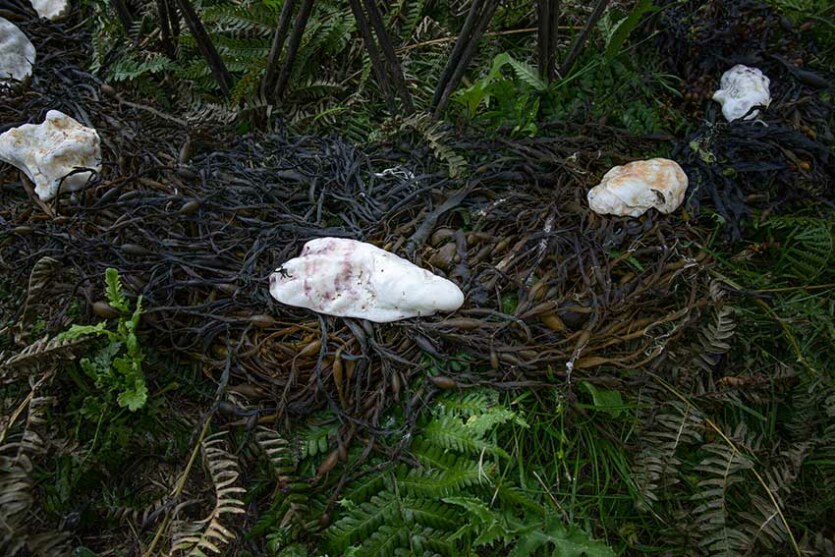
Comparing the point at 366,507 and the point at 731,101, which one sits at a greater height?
the point at 731,101

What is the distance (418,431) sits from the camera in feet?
6.44

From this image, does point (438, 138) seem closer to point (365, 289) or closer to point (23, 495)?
point (365, 289)

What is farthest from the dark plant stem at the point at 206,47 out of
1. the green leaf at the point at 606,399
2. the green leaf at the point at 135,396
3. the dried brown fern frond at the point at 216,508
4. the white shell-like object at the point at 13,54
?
the green leaf at the point at 606,399

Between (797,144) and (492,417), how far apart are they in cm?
169

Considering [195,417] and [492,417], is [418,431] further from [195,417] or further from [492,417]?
[195,417]

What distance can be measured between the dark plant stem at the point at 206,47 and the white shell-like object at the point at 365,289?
109 centimetres

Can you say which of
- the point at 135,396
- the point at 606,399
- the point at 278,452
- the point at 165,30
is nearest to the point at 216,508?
the point at 278,452

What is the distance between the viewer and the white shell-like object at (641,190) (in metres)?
2.21

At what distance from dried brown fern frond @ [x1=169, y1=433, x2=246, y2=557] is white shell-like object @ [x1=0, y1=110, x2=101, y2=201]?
1110mm

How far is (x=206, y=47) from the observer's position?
8.31 feet

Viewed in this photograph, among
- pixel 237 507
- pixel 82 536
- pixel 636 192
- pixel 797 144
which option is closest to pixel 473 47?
pixel 636 192

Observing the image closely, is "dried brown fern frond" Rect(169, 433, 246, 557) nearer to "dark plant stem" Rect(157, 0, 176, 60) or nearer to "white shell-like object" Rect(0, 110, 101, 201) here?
"white shell-like object" Rect(0, 110, 101, 201)

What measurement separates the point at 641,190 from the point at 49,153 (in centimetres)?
213

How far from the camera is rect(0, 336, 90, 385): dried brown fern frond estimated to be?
6.09 feet
